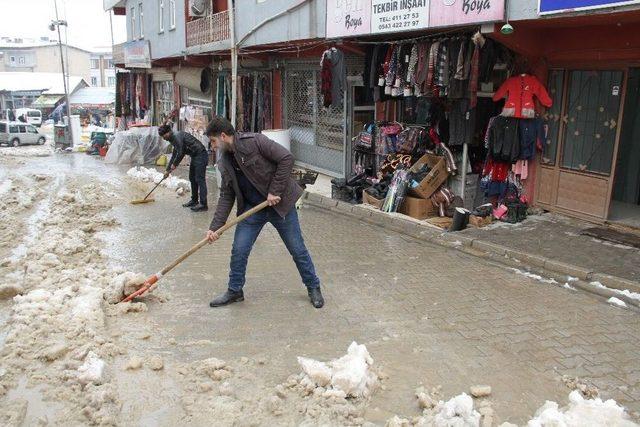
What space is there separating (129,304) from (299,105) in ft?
32.9

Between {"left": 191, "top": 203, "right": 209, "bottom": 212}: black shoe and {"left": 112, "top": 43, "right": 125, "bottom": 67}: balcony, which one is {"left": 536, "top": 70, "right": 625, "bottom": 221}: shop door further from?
{"left": 112, "top": 43, "right": 125, "bottom": 67}: balcony

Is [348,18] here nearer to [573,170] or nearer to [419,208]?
[419,208]

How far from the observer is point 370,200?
9.98 m

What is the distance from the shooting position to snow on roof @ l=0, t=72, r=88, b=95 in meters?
52.5

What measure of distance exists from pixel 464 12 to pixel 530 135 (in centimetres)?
204

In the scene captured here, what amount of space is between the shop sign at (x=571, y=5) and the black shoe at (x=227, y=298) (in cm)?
472

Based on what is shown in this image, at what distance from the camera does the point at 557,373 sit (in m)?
4.21

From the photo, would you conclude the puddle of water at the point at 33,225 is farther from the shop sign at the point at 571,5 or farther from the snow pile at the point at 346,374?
the shop sign at the point at 571,5

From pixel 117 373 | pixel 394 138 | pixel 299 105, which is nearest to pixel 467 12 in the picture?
pixel 394 138

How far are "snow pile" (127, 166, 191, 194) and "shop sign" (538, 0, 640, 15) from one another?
26.4 feet

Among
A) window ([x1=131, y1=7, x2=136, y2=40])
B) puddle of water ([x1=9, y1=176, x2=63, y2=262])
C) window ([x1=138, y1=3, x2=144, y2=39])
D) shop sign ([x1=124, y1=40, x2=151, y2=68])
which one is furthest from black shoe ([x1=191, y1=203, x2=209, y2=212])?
window ([x1=131, y1=7, x2=136, y2=40])

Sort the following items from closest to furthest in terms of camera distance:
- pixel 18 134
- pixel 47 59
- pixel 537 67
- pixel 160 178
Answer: pixel 537 67
pixel 160 178
pixel 18 134
pixel 47 59

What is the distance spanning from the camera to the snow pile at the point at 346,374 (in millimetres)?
3812

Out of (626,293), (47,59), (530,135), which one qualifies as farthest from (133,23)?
(47,59)
